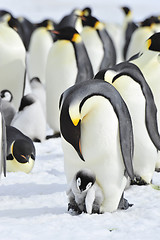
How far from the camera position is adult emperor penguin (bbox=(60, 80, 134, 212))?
331 centimetres

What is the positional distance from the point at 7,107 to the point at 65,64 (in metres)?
0.90

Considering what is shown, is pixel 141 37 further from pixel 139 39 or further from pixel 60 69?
pixel 60 69

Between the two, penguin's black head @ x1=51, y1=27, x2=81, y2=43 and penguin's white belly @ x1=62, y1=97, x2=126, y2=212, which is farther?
penguin's black head @ x1=51, y1=27, x2=81, y2=43

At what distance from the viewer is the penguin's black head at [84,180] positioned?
128 inches

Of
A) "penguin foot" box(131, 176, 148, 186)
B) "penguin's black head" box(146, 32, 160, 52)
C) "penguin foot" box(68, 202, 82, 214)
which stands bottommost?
"penguin foot" box(131, 176, 148, 186)

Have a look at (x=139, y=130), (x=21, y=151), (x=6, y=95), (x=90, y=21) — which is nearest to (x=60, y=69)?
(x=6, y=95)

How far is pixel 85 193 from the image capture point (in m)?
3.33

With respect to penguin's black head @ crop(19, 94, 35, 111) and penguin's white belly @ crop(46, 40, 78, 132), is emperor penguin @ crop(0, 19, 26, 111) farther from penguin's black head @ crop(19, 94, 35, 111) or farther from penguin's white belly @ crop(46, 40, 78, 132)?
penguin's black head @ crop(19, 94, 35, 111)

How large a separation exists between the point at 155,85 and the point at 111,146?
1.24 metres

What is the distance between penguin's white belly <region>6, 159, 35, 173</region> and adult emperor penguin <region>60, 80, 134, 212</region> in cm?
138

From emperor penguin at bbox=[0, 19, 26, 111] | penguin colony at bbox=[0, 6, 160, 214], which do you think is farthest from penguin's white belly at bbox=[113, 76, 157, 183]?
emperor penguin at bbox=[0, 19, 26, 111]

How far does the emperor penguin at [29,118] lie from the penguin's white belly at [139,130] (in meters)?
2.11

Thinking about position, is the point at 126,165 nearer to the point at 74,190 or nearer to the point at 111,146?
the point at 111,146

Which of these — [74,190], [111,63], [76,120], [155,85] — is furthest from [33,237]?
[111,63]
